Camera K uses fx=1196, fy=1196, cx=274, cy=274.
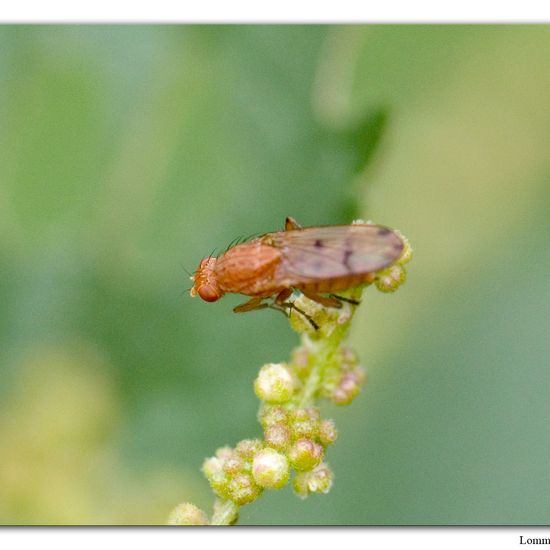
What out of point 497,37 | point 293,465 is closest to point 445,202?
point 497,37

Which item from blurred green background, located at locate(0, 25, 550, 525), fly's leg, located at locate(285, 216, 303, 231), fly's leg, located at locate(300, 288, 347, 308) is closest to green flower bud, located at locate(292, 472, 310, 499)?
fly's leg, located at locate(300, 288, 347, 308)

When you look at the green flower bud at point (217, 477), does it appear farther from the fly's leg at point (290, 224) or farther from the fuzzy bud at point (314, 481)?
the fly's leg at point (290, 224)

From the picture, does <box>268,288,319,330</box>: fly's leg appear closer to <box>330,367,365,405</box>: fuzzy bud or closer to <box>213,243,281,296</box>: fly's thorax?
<box>213,243,281,296</box>: fly's thorax

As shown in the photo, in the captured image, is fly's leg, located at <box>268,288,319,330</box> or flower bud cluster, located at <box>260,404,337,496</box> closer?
flower bud cluster, located at <box>260,404,337,496</box>

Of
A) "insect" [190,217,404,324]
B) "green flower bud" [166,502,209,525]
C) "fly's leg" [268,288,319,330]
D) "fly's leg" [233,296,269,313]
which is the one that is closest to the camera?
"green flower bud" [166,502,209,525]

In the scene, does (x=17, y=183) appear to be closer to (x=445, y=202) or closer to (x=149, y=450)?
(x=149, y=450)

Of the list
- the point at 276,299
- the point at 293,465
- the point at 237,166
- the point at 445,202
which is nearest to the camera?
the point at 293,465

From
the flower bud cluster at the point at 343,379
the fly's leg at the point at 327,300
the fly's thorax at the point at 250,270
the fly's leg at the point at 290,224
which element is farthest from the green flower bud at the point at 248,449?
the fly's leg at the point at 290,224

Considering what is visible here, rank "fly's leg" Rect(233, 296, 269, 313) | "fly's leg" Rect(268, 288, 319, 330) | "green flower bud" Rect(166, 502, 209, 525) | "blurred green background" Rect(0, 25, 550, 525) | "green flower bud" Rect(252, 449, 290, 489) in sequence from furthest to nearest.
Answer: "blurred green background" Rect(0, 25, 550, 525) < "fly's leg" Rect(233, 296, 269, 313) < "fly's leg" Rect(268, 288, 319, 330) < "green flower bud" Rect(166, 502, 209, 525) < "green flower bud" Rect(252, 449, 290, 489)
